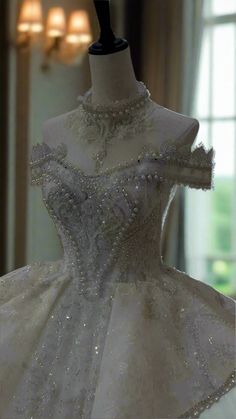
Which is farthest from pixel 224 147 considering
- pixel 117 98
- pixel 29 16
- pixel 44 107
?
pixel 117 98

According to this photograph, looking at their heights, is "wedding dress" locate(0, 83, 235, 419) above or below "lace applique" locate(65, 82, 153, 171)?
below

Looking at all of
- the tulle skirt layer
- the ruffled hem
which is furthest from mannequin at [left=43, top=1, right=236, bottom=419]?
the ruffled hem

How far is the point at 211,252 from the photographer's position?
3.05 m

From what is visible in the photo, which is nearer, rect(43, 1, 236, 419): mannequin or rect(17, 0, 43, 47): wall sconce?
rect(43, 1, 236, 419): mannequin

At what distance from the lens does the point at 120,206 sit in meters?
0.97

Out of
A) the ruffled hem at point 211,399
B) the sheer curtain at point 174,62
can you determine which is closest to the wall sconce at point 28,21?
the sheer curtain at point 174,62

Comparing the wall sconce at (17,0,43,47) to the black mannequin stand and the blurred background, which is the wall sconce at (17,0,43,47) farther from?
the black mannequin stand

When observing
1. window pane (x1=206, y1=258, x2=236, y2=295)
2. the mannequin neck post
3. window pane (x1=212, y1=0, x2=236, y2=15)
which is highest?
window pane (x1=212, y1=0, x2=236, y2=15)

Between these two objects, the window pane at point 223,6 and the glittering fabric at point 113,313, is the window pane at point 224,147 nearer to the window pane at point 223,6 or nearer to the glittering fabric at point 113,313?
the window pane at point 223,6

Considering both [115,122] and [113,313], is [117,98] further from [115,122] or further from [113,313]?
[113,313]

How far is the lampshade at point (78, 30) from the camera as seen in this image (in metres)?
2.88

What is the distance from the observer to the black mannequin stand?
991mm

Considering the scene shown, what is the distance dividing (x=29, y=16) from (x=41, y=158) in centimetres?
185

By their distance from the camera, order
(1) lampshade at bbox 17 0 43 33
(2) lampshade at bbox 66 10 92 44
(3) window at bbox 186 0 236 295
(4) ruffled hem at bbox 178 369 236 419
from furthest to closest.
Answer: (3) window at bbox 186 0 236 295 → (2) lampshade at bbox 66 10 92 44 → (1) lampshade at bbox 17 0 43 33 → (4) ruffled hem at bbox 178 369 236 419
